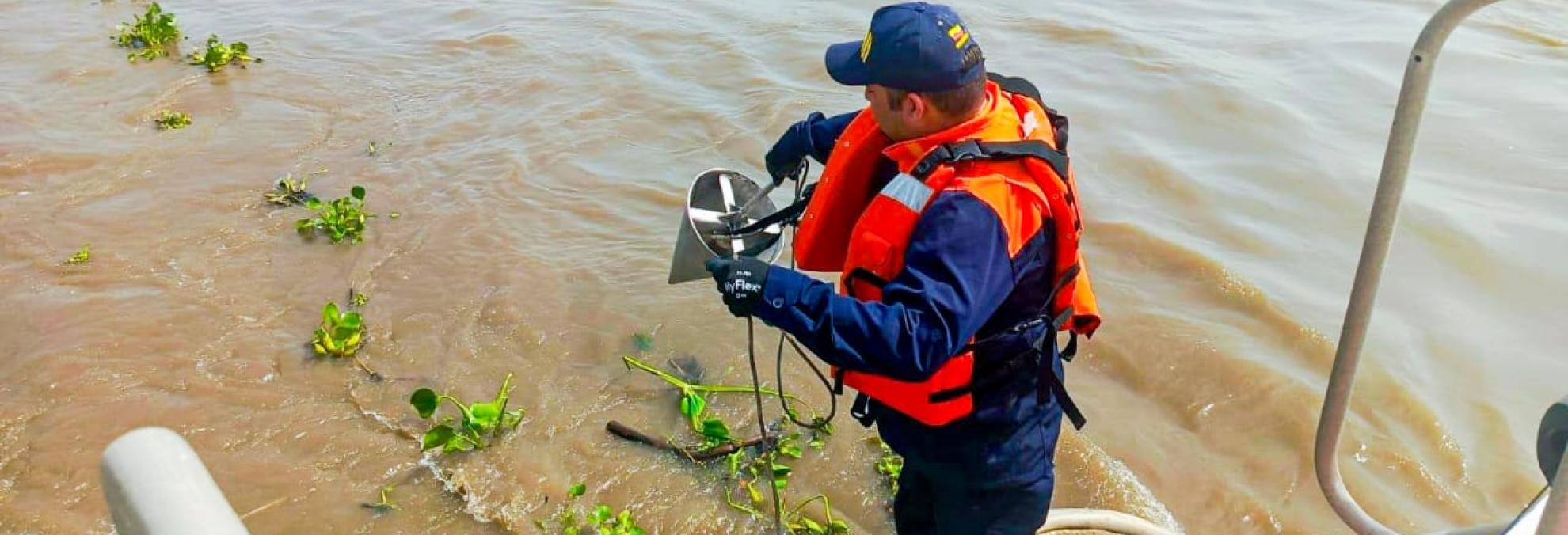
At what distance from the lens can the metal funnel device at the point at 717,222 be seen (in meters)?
3.01

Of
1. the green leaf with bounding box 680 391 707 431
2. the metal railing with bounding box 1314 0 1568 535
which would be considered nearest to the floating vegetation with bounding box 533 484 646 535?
the green leaf with bounding box 680 391 707 431

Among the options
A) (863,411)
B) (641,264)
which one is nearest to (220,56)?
(641,264)

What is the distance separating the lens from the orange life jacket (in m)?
2.37

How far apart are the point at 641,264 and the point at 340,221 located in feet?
5.81

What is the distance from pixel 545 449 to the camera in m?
4.23

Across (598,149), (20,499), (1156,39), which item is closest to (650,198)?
(598,149)

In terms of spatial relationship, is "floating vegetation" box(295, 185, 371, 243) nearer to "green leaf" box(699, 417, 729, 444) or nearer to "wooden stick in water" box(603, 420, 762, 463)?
"wooden stick in water" box(603, 420, 762, 463)

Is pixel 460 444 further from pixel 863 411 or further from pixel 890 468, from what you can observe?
pixel 863 411

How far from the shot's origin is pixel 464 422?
420 cm

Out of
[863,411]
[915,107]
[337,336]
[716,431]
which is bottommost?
[716,431]

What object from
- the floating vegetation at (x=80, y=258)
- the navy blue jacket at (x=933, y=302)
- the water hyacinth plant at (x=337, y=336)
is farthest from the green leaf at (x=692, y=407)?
the floating vegetation at (x=80, y=258)

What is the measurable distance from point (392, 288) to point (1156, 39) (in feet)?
23.9

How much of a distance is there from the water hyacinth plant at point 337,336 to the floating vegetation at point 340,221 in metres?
1.14

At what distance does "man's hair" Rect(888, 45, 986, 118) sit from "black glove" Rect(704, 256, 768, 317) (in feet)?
1.76
